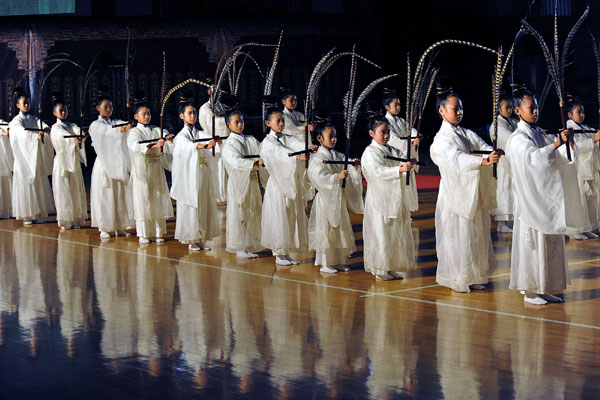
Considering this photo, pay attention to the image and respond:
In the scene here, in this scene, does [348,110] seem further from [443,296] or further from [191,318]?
[191,318]

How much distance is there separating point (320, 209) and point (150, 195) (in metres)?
2.69

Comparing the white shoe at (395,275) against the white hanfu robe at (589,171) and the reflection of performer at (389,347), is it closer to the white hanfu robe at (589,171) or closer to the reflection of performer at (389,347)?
the reflection of performer at (389,347)

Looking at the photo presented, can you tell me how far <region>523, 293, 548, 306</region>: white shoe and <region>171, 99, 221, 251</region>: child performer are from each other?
3.84 m

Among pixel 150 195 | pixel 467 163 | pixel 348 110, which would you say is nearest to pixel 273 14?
pixel 150 195

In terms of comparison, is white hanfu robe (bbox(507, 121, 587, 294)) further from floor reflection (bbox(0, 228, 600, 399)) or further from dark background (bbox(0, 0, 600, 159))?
dark background (bbox(0, 0, 600, 159))

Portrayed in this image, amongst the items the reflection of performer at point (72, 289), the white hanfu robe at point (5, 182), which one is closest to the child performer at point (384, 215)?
the reflection of performer at point (72, 289)

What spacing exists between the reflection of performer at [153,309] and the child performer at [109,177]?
4.28 feet

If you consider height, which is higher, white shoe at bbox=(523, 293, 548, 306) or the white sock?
the white sock

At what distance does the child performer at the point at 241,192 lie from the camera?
9266mm

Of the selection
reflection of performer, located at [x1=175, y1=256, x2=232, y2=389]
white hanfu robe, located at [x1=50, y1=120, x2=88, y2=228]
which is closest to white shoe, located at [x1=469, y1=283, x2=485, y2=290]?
reflection of performer, located at [x1=175, y1=256, x2=232, y2=389]

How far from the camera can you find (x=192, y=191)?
9.80m

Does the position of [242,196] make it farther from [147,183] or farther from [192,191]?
[147,183]

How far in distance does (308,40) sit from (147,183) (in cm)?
781

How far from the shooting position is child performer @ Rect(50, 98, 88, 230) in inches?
450
